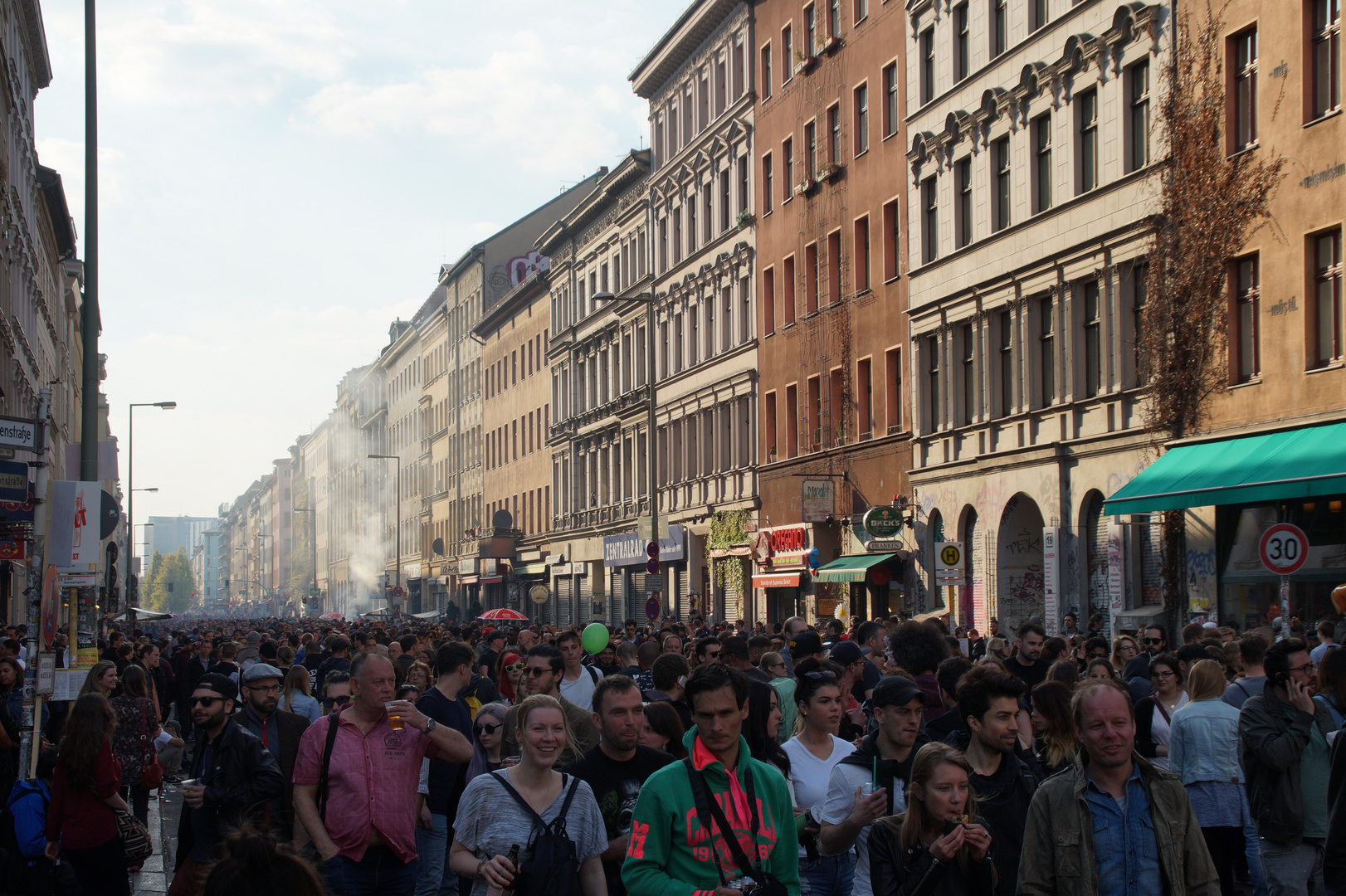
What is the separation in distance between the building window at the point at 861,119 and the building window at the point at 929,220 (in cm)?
350

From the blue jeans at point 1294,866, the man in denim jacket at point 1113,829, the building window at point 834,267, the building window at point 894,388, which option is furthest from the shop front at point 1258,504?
the man in denim jacket at point 1113,829

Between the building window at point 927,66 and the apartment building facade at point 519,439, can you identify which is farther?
the apartment building facade at point 519,439

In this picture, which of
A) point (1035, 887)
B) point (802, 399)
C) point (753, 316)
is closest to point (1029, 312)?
point (802, 399)

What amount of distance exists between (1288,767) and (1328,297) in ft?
51.4

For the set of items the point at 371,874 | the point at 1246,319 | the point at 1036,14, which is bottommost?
the point at 371,874

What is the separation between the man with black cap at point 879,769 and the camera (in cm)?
656

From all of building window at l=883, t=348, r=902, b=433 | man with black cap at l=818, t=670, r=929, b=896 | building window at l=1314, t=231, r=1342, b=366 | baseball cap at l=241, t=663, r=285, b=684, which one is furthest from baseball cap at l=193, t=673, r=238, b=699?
building window at l=883, t=348, r=902, b=433

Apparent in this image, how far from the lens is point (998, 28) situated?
105 feet

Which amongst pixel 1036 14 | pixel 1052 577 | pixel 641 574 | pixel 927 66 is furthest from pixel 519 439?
pixel 1052 577

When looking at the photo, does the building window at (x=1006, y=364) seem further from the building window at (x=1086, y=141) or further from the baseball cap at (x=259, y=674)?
the baseball cap at (x=259, y=674)

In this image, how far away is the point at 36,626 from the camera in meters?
12.8

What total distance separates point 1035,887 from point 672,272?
48.3 meters

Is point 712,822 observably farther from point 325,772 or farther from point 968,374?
point 968,374

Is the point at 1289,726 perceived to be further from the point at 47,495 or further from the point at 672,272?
the point at 672,272
